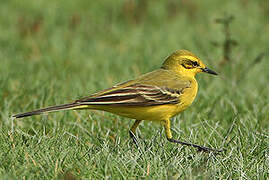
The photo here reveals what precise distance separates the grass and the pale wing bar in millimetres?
371

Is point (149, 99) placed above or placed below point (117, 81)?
below

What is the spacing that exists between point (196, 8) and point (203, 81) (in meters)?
4.48

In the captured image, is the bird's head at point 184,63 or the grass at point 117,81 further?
the bird's head at point 184,63

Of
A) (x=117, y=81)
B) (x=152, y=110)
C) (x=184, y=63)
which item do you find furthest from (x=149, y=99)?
(x=117, y=81)

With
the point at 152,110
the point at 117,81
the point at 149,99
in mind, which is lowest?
the point at 152,110

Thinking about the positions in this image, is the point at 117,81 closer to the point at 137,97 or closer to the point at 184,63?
the point at 184,63

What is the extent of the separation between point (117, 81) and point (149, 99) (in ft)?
8.33

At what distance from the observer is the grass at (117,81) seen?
3.98 m

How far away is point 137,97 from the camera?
4617 mm

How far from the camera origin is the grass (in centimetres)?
398

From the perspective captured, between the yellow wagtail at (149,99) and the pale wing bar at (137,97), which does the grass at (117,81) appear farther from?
the pale wing bar at (137,97)

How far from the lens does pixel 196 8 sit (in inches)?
443

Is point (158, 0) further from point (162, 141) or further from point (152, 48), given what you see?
point (162, 141)

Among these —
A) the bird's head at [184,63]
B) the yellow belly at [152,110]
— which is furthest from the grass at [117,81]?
the bird's head at [184,63]
